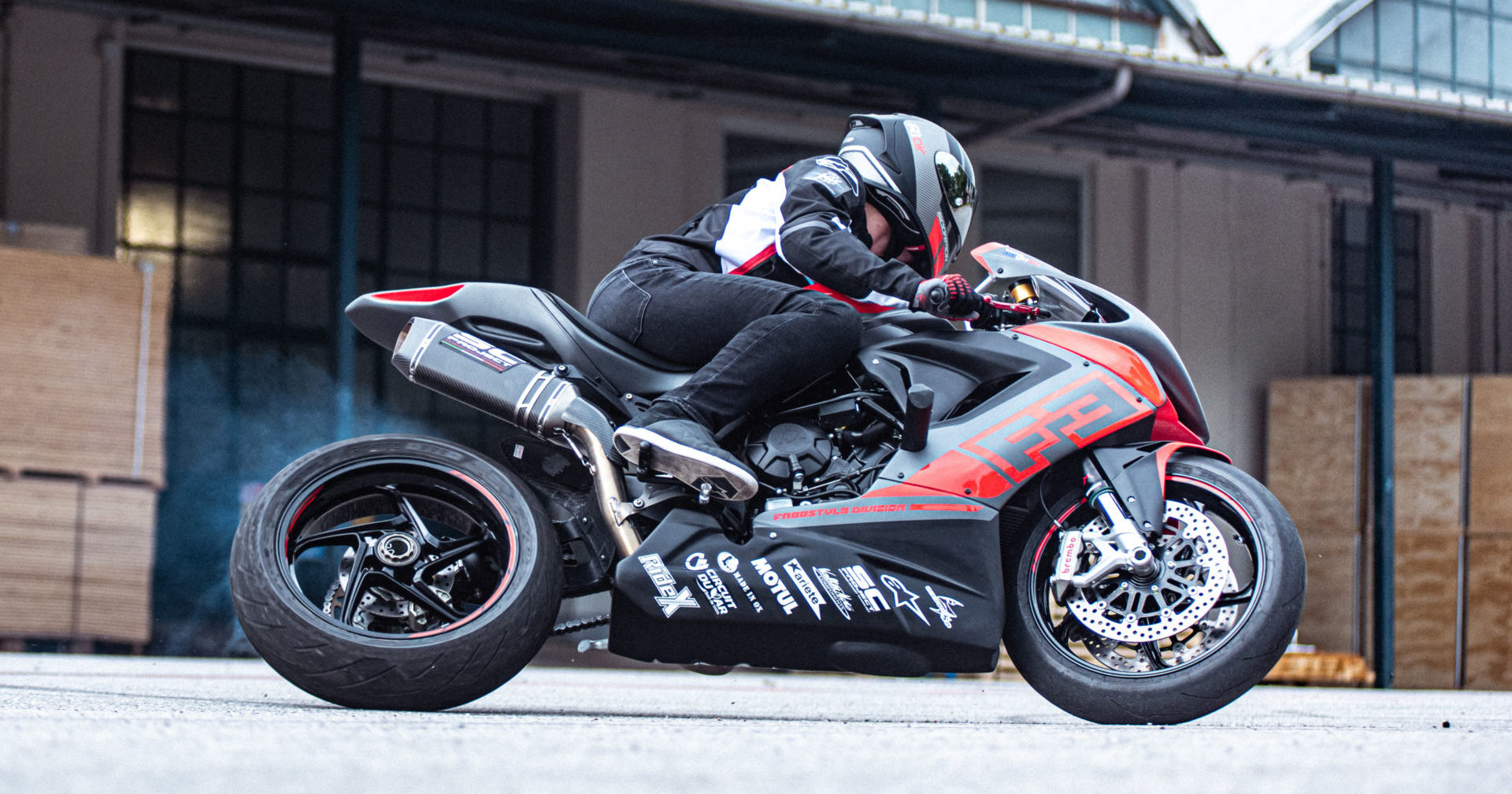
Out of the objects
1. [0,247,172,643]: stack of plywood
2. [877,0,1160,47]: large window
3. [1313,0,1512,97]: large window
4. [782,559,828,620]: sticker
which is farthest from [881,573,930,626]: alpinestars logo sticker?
[1313,0,1512,97]: large window

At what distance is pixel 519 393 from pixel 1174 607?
1.57m

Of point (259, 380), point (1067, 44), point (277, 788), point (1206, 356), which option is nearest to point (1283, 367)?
point (1206, 356)

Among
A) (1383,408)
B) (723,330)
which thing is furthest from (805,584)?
(1383,408)

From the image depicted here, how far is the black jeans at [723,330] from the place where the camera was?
3.91 metres

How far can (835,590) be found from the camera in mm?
3854

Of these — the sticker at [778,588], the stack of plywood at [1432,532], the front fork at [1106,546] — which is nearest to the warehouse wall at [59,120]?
the sticker at [778,588]

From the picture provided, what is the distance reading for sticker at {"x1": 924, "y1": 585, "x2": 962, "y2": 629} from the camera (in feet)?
12.7

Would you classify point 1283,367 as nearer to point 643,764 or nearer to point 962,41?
point 962,41

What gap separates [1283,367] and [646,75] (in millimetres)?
6472

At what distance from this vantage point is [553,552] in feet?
12.6

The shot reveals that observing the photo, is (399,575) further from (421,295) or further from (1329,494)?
(1329,494)

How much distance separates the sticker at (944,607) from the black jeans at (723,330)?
1.85 feet

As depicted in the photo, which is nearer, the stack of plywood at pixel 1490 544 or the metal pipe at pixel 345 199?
the metal pipe at pixel 345 199

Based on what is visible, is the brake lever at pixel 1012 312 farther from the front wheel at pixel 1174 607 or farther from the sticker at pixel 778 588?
the sticker at pixel 778 588
